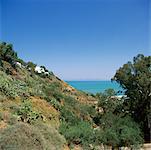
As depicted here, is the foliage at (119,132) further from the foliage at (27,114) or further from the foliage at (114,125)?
the foliage at (27,114)

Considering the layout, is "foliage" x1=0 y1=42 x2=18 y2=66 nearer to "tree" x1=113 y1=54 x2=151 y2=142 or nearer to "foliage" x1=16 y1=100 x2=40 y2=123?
"tree" x1=113 y1=54 x2=151 y2=142

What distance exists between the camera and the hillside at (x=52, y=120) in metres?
8.49

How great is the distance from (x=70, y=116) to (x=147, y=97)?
446 centimetres

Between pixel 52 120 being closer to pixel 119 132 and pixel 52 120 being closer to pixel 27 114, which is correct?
pixel 27 114

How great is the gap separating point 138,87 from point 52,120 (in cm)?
549

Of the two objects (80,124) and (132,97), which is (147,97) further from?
(80,124)

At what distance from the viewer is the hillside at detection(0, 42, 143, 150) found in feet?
27.9

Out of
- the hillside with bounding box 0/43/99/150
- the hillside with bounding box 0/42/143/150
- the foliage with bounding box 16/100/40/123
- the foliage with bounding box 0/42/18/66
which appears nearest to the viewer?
the hillside with bounding box 0/43/99/150

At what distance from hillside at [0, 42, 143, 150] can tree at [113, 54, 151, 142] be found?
0.66 meters

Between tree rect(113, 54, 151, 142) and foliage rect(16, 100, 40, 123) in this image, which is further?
tree rect(113, 54, 151, 142)

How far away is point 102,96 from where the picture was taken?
776 inches

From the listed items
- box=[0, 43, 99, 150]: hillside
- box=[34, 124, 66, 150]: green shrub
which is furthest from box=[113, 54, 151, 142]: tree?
box=[34, 124, 66, 150]: green shrub

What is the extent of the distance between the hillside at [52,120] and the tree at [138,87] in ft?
2.15

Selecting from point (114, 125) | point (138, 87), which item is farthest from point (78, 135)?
point (138, 87)
